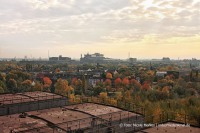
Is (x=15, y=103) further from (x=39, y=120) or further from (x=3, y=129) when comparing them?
(x=3, y=129)

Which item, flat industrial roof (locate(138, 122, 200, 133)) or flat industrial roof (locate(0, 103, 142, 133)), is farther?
flat industrial roof (locate(0, 103, 142, 133))

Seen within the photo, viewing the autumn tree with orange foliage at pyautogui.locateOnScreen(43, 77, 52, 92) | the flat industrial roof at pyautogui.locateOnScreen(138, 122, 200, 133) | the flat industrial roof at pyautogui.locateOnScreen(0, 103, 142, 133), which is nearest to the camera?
the flat industrial roof at pyautogui.locateOnScreen(138, 122, 200, 133)

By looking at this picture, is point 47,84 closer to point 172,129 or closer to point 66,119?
point 66,119

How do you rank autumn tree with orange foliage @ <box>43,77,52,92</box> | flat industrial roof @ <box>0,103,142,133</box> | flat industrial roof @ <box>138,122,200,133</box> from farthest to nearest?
autumn tree with orange foliage @ <box>43,77,52,92</box> → flat industrial roof @ <box>0,103,142,133</box> → flat industrial roof @ <box>138,122,200,133</box>

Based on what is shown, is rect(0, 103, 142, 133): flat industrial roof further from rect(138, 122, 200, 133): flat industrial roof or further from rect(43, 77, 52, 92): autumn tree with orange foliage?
rect(43, 77, 52, 92): autumn tree with orange foliage

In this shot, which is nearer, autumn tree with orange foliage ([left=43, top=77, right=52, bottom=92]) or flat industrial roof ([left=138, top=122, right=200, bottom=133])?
flat industrial roof ([left=138, top=122, right=200, bottom=133])

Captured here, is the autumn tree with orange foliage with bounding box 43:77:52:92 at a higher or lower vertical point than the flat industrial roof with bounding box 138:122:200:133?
lower

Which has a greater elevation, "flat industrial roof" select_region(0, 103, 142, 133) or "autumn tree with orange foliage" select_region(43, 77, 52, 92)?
"flat industrial roof" select_region(0, 103, 142, 133)

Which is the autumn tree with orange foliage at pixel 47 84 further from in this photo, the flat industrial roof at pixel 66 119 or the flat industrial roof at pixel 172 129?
the flat industrial roof at pixel 172 129

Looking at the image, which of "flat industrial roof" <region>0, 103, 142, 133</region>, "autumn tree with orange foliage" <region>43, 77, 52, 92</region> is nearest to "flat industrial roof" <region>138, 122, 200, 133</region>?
"flat industrial roof" <region>0, 103, 142, 133</region>

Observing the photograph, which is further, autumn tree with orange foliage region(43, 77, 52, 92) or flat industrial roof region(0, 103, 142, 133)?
autumn tree with orange foliage region(43, 77, 52, 92)

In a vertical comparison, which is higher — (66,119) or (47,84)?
(66,119)

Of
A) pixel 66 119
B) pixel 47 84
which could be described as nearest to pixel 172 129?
pixel 66 119

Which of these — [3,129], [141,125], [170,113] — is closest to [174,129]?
[141,125]
